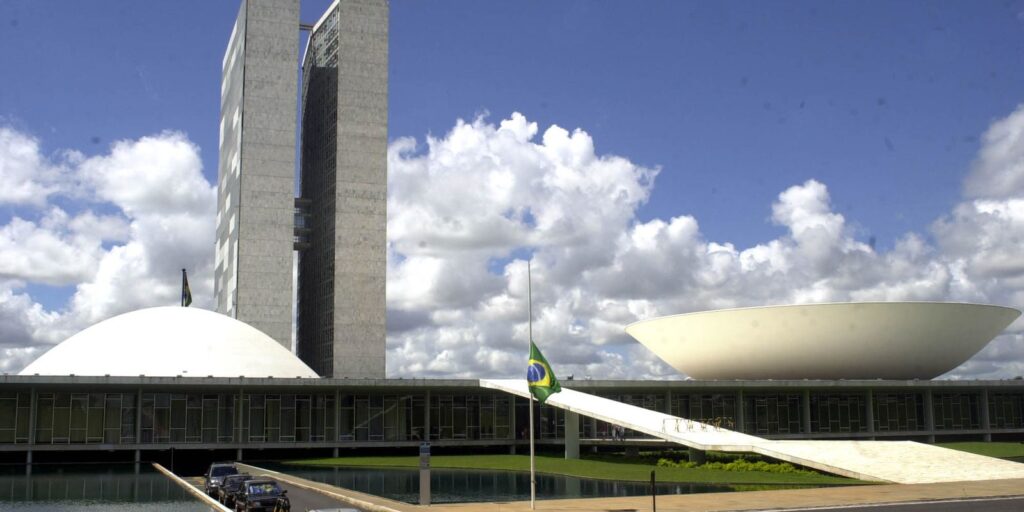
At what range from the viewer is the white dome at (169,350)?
59188 millimetres

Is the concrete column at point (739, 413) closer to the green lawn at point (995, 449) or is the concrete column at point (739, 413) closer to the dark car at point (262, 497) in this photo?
the green lawn at point (995, 449)

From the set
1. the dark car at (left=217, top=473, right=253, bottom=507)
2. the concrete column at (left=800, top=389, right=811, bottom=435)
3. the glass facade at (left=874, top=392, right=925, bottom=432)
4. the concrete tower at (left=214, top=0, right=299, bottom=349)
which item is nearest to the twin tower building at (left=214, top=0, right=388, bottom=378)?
the concrete tower at (left=214, top=0, right=299, bottom=349)

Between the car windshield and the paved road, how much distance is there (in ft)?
46.4

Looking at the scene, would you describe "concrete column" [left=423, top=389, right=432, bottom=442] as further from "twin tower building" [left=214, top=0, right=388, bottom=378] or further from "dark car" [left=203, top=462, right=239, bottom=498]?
"twin tower building" [left=214, top=0, right=388, bottom=378]

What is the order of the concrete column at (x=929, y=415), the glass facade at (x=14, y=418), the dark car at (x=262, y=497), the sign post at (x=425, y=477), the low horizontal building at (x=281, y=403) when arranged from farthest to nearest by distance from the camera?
the concrete column at (x=929, y=415)
the low horizontal building at (x=281, y=403)
the glass facade at (x=14, y=418)
the sign post at (x=425, y=477)
the dark car at (x=262, y=497)

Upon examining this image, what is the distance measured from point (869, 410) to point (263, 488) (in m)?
57.2

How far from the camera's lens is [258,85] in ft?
329

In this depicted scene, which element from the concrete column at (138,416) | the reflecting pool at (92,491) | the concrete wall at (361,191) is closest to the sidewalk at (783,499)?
the reflecting pool at (92,491)

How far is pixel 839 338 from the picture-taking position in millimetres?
65000

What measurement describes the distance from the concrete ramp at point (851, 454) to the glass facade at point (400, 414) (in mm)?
15826

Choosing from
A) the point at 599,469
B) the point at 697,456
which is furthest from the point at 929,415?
the point at 599,469

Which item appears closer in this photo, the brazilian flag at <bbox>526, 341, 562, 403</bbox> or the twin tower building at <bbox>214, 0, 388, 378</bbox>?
the brazilian flag at <bbox>526, 341, 562, 403</bbox>

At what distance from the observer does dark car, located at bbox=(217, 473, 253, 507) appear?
30.7m

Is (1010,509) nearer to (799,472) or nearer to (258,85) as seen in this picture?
(799,472)
